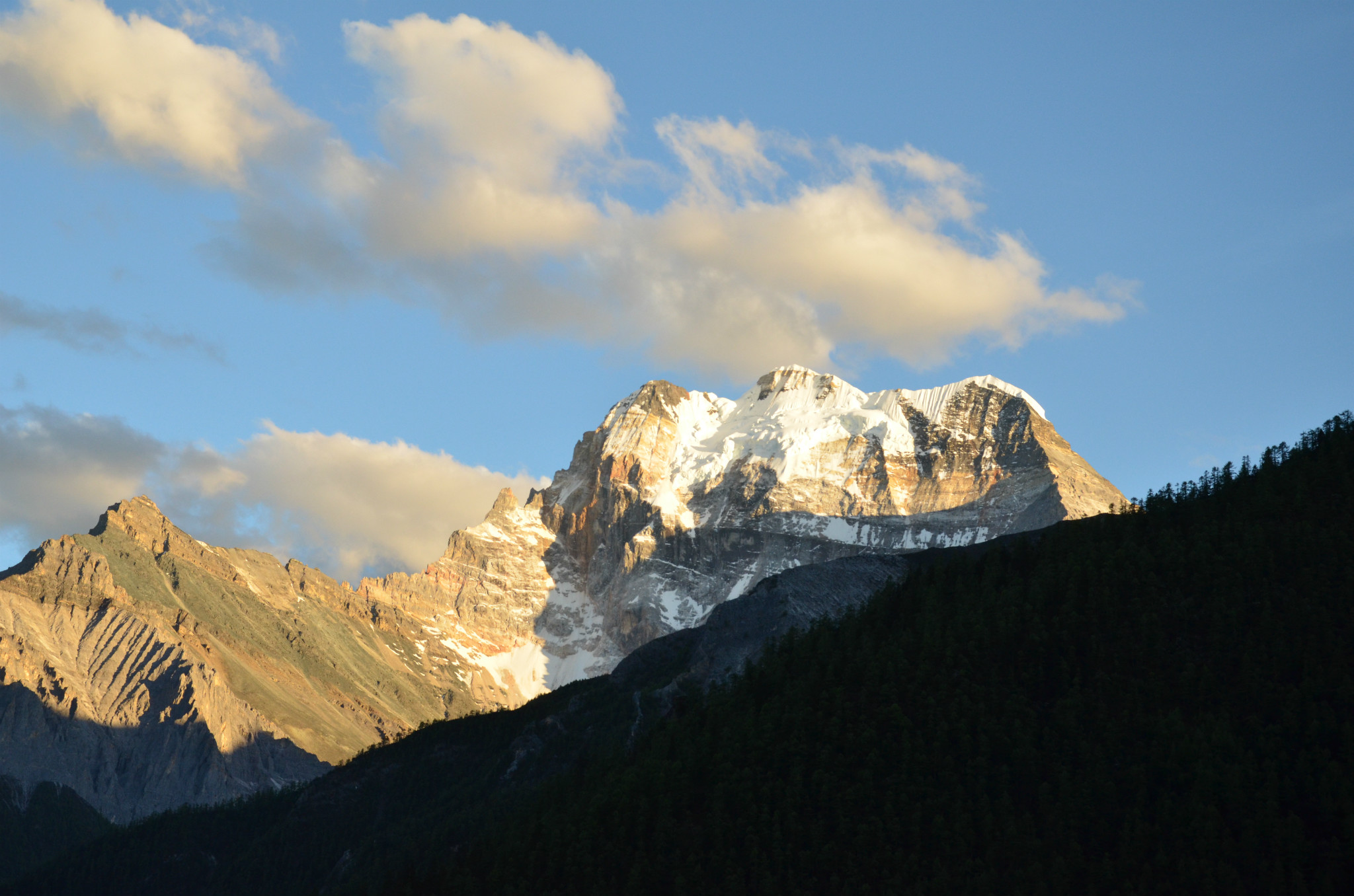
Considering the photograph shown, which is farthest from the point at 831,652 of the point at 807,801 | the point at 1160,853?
the point at 1160,853

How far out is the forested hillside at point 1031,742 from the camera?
119438mm

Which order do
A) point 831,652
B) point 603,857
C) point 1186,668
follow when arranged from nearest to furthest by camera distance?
point 1186,668 < point 603,857 < point 831,652

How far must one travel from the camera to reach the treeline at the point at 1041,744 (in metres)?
119

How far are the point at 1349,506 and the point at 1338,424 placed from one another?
88.6 feet

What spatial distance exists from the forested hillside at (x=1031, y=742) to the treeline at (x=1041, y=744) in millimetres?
263

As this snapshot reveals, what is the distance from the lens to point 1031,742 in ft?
433

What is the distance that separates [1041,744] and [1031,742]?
1.29 metres

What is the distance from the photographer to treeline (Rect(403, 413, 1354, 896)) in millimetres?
119000

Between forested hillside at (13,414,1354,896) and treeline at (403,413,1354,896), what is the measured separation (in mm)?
263

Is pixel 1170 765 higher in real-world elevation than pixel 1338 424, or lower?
lower

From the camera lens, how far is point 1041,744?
133 meters

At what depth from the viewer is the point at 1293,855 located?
366 ft

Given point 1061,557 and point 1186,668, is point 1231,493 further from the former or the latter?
point 1186,668

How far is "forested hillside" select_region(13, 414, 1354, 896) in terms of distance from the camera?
11944 centimetres
